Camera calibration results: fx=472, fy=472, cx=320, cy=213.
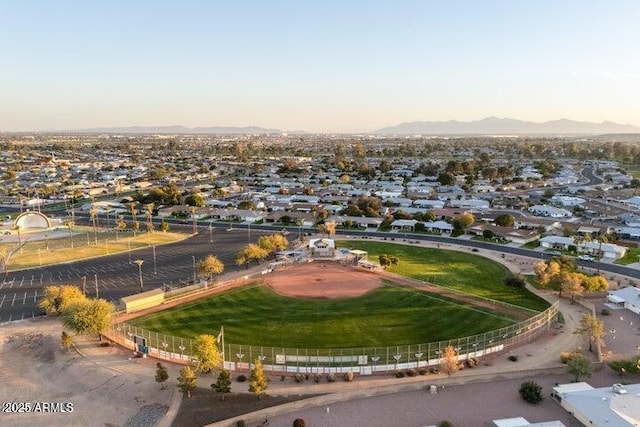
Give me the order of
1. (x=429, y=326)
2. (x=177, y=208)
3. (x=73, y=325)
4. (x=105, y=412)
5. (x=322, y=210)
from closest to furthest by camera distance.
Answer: (x=105, y=412), (x=73, y=325), (x=429, y=326), (x=322, y=210), (x=177, y=208)

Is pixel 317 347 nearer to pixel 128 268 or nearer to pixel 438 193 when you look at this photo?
pixel 128 268

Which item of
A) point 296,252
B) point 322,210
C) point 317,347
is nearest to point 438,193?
point 322,210

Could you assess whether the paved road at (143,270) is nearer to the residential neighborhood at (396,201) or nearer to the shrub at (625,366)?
the residential neighborhood at (396,201)

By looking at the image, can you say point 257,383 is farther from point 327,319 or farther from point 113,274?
point 113,274

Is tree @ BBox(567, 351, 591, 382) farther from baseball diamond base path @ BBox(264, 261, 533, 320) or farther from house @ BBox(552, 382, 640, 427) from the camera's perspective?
baseball diamond base path @ BBox(264, 261, 533, 320)

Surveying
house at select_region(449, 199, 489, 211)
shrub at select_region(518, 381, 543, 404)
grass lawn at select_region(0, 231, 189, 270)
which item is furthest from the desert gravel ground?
house at select_region(449, 199, 489, 211)

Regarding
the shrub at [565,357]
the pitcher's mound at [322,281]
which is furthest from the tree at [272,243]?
the shrub at [565,357]
